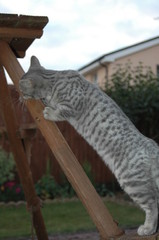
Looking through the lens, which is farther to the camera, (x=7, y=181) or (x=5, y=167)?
(x=7, y=181)

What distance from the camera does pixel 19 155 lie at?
3.79 metres

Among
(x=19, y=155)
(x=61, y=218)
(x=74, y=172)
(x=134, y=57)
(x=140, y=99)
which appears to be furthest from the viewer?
(x=134, y=57)

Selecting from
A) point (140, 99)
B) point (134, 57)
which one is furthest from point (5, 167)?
point (134, 57)

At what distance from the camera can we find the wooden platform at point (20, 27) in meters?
2.83

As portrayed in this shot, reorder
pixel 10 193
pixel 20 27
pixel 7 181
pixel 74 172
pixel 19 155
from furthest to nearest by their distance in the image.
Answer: pixel 7 181 < pixel 10 193 < pixel 19 155 < pixel 20 27 < pixel 74 172

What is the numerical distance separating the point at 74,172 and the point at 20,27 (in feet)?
3.35

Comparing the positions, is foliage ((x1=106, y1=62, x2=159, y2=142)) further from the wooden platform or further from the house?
the wooden platform

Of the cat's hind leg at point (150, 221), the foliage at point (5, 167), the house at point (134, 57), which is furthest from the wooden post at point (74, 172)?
the house at point (134, 57)

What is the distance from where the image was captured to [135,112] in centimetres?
941

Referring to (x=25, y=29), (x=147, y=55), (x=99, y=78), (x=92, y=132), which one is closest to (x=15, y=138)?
(x=25, y=29)

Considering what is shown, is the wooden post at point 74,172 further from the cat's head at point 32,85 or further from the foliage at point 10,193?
the foliage at point 10,193

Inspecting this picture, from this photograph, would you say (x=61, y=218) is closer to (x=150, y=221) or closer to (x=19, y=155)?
(x=19, y=155)

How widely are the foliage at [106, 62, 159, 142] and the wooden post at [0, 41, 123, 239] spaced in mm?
6641

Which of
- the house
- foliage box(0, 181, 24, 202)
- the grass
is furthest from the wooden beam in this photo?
the house
